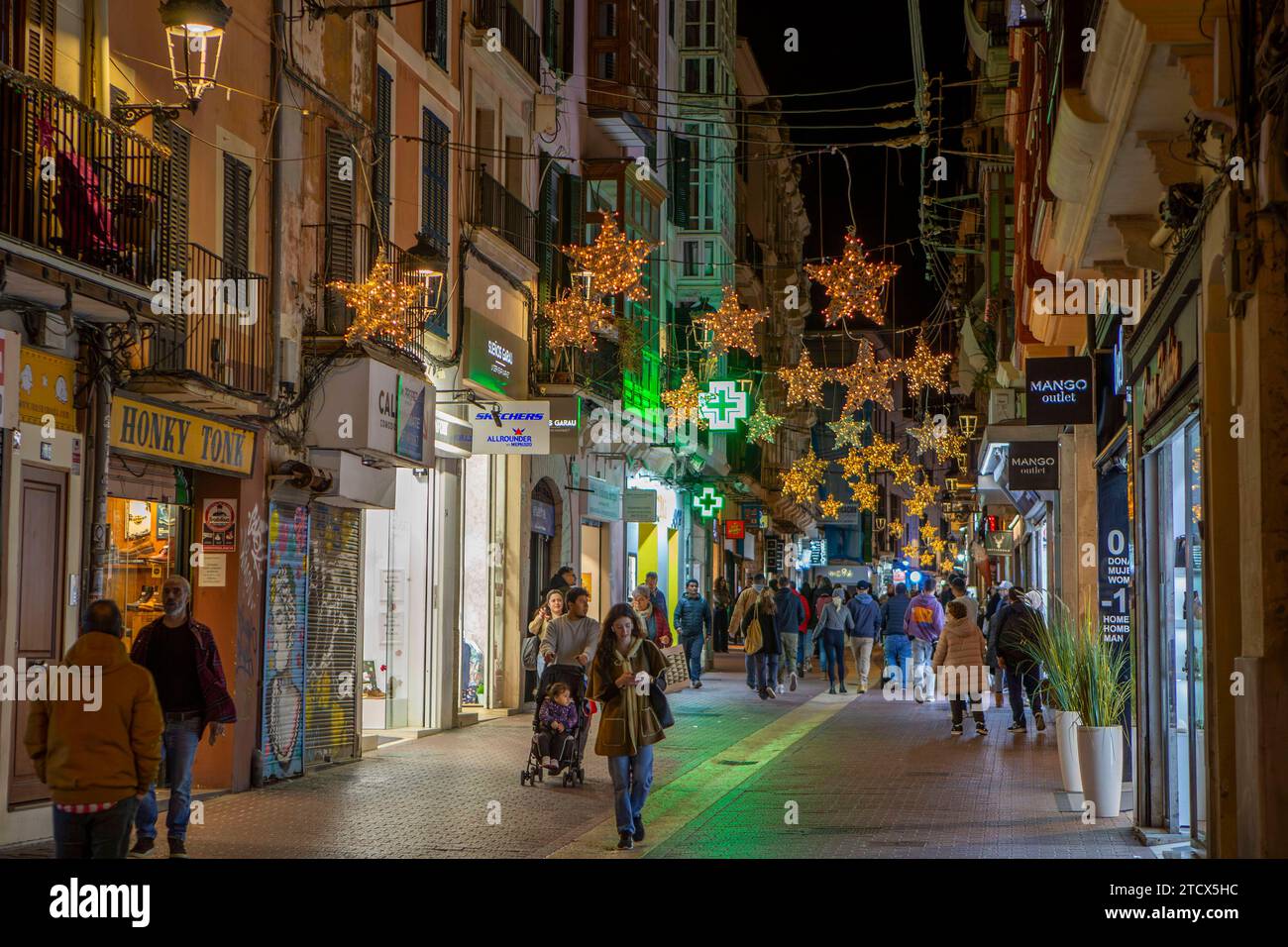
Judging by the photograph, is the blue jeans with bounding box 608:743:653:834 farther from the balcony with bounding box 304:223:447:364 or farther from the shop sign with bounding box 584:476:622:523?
the shop sign with bounding box 584:476:622:523

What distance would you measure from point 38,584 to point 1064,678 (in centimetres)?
829

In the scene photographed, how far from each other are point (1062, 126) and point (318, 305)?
8766 millimetres

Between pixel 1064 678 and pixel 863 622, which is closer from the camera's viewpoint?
pixel 1064 678

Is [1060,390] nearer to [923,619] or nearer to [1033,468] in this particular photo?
[1033,468]

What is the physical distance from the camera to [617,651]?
12.4m

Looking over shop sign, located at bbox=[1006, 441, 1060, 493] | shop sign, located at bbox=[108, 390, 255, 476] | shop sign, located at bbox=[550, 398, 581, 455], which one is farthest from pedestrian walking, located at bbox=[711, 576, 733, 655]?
shop sign, located at bbox=[108, 390, 255, 476]

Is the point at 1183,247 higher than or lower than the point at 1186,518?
higher

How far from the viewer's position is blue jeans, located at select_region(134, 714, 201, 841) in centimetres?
1180

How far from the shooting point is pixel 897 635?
29.3 metres

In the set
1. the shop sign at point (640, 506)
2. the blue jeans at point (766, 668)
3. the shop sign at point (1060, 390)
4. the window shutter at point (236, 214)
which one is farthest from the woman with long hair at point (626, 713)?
the shop sign at point (640, 506)

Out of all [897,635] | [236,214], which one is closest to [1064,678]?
[236,214]

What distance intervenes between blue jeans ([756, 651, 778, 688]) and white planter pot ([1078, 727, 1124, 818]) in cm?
1509

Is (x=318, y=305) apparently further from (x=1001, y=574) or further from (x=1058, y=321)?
(x=1001, y=574)
